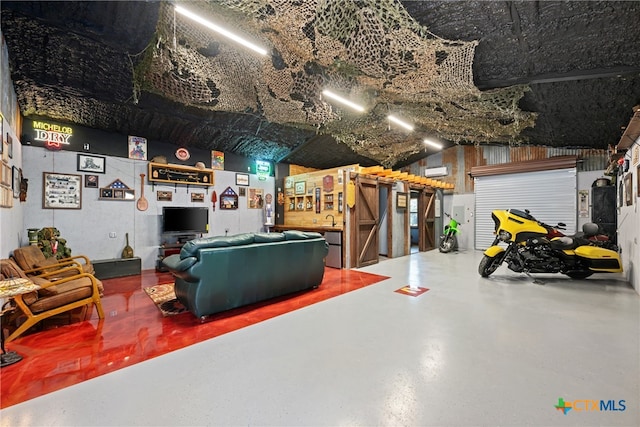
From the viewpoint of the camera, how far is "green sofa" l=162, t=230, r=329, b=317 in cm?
313

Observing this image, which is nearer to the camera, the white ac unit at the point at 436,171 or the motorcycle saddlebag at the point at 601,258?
the motorcycle saddlebag at the point at 601,258

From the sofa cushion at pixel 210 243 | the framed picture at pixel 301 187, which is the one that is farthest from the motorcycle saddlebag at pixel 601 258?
the framed picture at pixel 301 187

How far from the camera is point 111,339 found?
2.72 metres

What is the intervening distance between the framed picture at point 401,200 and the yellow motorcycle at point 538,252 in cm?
276

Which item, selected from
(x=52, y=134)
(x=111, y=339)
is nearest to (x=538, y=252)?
(x=111, y=339)

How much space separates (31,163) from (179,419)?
564cm

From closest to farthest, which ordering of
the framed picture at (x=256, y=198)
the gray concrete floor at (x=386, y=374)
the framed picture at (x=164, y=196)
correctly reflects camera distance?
1. the gray concrete floor at (x=386, y=374)
2. the framed picture at (x=164, y=196)
3. the framed picture at (x=256, y=198)

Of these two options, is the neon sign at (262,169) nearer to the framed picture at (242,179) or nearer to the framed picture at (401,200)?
the framed picture at (242,179)

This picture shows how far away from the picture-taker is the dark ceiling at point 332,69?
2.98 metres

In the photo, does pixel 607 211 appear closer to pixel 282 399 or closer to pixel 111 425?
pixel 282 399

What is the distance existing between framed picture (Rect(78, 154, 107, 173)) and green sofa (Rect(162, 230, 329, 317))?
134 inches

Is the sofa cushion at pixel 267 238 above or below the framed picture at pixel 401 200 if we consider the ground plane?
below

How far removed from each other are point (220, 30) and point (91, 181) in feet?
13.9

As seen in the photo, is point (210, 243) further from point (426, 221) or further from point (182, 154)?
point (426, 221)
